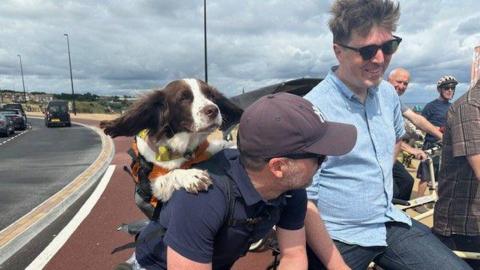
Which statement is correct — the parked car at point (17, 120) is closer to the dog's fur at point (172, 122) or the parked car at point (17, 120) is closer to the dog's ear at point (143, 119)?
the dog's fur at point (172, 122)

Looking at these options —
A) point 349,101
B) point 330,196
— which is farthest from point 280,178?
point 349,101

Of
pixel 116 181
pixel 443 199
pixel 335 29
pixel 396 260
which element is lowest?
pixel 116 181

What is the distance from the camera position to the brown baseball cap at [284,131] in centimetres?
192

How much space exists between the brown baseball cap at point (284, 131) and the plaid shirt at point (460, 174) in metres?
1.21

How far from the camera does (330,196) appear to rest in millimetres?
2672

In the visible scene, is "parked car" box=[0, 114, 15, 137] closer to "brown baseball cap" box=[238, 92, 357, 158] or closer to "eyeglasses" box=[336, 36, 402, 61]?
"eyeglasses" box=[336, 36, 402, 61]

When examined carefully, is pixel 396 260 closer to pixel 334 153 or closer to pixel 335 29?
pixel 334 153

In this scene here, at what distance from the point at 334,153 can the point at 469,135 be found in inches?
50.0

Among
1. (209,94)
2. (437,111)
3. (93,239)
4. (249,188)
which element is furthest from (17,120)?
(249,188)

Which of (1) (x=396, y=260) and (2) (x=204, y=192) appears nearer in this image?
(2) (x=204, y=192)

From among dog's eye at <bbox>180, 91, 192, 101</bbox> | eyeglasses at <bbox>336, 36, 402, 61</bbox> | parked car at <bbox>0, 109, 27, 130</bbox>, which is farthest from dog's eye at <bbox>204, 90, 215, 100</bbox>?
parked car at <bbox>0, 109, 27, 130</bbox>

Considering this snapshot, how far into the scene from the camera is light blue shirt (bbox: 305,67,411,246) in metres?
2.64

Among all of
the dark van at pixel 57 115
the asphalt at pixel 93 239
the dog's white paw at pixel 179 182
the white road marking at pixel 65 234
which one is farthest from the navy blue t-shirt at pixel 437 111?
the dark van at pixel 57 115

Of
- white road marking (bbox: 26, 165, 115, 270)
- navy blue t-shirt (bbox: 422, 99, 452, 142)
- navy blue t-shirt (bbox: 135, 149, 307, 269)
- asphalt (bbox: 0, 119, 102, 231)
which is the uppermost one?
navy blue t-shirt (bbox: 135, 149, 307, 269)
